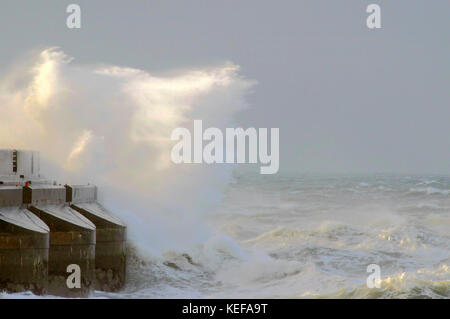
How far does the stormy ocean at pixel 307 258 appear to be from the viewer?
25891 mm

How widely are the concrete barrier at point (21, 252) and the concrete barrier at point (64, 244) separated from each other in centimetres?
113

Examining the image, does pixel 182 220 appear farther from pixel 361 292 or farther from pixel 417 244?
pixel 361 292

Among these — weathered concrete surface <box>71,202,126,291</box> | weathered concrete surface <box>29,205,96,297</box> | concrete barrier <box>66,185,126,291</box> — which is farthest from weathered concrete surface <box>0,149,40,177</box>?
weathered concrete surface <box>29,205,96,297</box>

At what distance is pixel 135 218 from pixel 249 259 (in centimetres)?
467

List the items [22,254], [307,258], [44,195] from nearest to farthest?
[22,254] → [44,195] → [307,258]

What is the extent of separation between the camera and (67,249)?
71.2 feet

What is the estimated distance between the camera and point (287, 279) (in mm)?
28484

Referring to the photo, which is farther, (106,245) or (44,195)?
(106,245)

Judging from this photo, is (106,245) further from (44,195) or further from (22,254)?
(22,254)

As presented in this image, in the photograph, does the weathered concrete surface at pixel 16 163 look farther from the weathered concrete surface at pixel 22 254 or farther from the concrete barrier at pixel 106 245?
the weathered concrete surface at pixel 22 254

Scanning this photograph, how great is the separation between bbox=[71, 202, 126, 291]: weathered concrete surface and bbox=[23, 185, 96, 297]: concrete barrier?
1.52 metres

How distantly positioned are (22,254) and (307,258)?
1758 cm

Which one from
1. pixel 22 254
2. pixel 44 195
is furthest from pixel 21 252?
pixel 44 195
